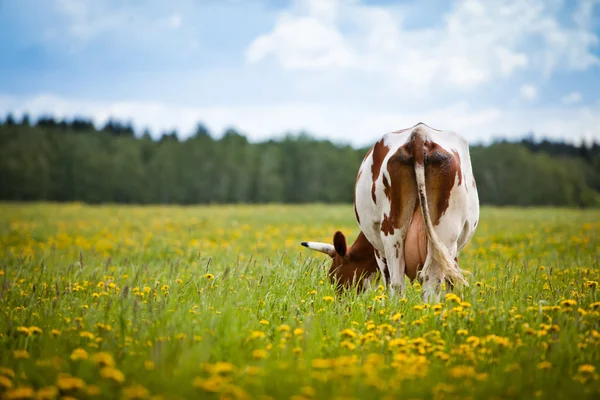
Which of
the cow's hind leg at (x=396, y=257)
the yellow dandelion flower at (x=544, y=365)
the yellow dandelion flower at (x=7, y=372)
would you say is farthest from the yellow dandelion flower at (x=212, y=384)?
the cow's hind leg at (x=396, y=257)

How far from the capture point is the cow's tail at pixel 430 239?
189 inches

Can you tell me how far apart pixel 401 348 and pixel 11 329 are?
3102 millimetres

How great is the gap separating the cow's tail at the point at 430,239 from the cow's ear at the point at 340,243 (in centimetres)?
158

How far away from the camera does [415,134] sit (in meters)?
5.07

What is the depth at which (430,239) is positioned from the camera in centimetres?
484

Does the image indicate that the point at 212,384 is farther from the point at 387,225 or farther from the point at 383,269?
the point at 383,269

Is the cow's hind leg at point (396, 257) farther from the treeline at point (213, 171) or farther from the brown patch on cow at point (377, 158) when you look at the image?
the treeline at point (213, 171)

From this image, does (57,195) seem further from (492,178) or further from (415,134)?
(415,134)

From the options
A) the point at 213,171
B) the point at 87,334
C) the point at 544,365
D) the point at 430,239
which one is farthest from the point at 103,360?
the point at 213,171

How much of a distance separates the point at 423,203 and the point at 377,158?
40.8 inches

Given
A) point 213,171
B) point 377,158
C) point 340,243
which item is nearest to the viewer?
point 377,158

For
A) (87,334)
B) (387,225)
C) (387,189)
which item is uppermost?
(387,189)

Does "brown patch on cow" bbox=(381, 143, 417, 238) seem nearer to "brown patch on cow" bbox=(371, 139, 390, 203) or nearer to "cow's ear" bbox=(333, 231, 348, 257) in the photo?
"brown patch on cow" bbox=(371, 139, 390, 203)

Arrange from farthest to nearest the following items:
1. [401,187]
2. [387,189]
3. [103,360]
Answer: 1. [387,189]
2. [401,187]
3. [103,360]
